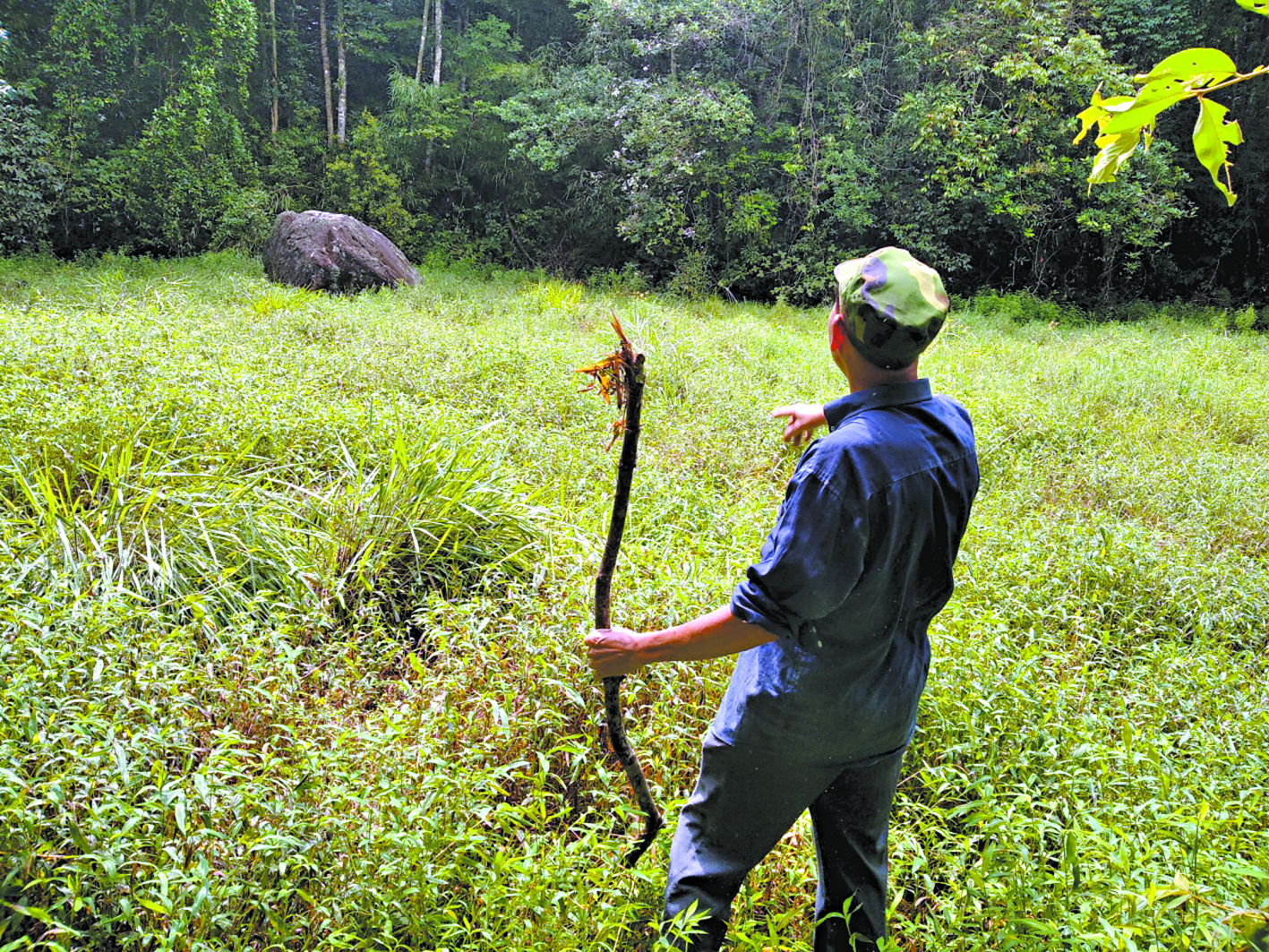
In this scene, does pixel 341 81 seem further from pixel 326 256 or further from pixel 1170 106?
pixel 1170 106

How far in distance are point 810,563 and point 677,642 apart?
280 millimetres

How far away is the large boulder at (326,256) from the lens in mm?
10109

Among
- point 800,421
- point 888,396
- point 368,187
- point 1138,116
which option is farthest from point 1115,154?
point 368,187

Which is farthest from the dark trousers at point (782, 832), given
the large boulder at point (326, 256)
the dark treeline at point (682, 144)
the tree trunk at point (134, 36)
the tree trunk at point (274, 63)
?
the tree trunk at point (274, 63)

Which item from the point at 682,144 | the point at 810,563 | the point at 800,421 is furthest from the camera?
the point at 682,144

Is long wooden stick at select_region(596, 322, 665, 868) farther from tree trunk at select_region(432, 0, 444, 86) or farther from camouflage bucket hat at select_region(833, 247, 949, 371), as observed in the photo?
tree trunk at select_region(432, 0, 444, 86)

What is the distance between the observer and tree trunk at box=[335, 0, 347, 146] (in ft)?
49.5

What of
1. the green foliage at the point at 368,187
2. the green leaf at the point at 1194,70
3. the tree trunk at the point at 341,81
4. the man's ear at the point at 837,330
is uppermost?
the tree trunk at the point at 341,81

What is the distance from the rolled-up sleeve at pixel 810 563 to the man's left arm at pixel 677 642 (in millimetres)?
48

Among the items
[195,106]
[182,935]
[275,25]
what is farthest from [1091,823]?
[275,25]

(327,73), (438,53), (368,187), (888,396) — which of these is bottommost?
(888,396)

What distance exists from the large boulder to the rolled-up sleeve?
977cm

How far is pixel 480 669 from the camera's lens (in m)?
2.55

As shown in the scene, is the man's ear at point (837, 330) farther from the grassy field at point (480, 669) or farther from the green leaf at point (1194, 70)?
the green leaf at point (1194, 70)
